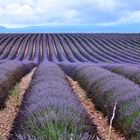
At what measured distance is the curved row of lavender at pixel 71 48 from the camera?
3916 centimetres

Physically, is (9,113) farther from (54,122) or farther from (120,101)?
(54,122)

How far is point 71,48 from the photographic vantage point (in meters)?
46.5

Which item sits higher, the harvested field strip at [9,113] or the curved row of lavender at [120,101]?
the curved row of lavender at [120,101]

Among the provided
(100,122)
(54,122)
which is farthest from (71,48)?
(54,122)

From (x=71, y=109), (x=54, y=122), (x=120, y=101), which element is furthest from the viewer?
(x=120, y=101)

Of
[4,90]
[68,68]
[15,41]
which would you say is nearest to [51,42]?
[15,41]

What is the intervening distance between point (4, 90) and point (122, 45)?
39018mm

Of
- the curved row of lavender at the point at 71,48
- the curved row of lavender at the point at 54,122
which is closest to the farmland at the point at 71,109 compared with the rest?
the curved row of lavender at the point at 54,122

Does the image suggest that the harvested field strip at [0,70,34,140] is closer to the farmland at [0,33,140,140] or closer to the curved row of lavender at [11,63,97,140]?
the farmland at [0,33,140,140]

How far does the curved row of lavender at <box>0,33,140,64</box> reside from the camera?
1542 inches

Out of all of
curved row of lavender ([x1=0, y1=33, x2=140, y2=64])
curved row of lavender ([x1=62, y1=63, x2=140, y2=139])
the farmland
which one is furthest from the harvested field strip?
curved row of lavender ([x1=0, y1=33, x2=140, y2=64])

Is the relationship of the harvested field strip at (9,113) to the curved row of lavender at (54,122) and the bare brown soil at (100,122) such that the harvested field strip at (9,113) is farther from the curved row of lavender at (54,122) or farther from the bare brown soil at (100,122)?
the bare brown soil at (100,122)

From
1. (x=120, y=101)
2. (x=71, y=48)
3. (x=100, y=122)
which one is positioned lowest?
(x=71, y=48)

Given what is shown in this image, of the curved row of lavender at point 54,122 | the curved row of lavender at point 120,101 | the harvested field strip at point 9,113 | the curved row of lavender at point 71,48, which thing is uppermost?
the curved row of lavender at point 54,122
